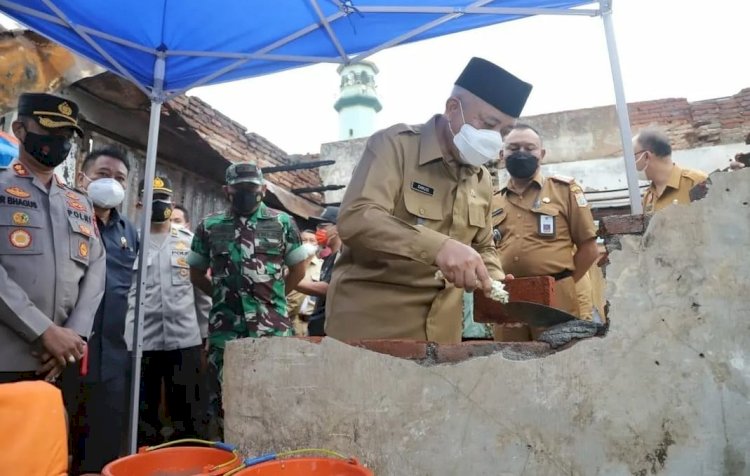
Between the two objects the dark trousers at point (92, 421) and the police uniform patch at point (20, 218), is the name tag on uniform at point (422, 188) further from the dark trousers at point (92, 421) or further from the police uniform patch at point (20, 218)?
the dark trousers at point (92, 421)

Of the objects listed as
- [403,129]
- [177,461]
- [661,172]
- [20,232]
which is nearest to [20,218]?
[20,232]

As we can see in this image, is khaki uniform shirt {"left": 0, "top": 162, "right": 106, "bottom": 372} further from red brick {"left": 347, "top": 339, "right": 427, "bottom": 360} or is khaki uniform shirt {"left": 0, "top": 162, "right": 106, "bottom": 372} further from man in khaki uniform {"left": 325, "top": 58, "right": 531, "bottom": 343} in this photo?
red brick {"left": 347, "top": 339, "right": 427, "bottom": 360}

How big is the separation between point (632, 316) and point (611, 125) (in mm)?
8333

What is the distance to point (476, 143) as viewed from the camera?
6.80ft

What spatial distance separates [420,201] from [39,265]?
161 cm

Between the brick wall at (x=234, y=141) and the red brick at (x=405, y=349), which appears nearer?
the red brick at (x=405, y=349)

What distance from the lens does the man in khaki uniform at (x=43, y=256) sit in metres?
2.04

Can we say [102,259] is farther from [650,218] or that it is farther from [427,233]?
[650,218]

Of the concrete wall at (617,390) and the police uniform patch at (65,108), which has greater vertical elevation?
the police uniform patch at (65,108)

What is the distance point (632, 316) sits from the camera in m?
1.46

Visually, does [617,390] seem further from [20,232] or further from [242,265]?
[20,232]

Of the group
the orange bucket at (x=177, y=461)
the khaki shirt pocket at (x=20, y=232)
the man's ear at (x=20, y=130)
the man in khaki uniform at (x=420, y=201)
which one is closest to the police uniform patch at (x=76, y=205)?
the khaki shirt pocket at (x=20, y=232)

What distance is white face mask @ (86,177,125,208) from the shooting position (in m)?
2.98

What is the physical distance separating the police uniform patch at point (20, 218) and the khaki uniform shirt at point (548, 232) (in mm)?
2519
